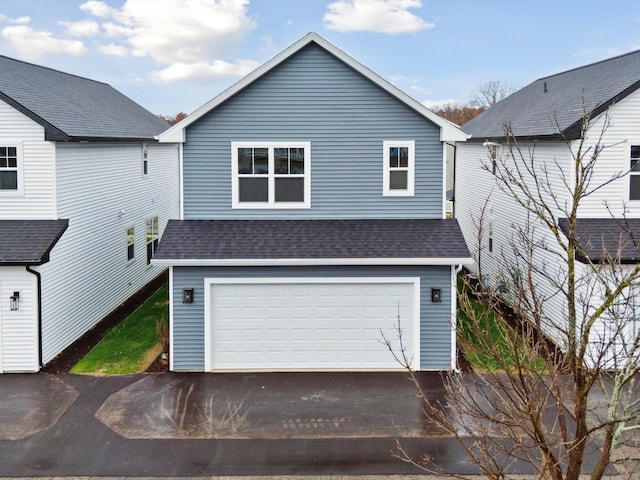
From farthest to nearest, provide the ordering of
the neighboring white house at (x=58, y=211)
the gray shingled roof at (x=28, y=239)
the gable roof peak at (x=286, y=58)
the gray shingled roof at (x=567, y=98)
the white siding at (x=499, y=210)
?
the white siding at (x=499, y=210)
the gray shingled roof at (x=567, y=98)
the gable roof peak at (x=286, y=58)
the neighboring white house at (x=58, y=211)
the gray shingled roof at (x=28, y=239)

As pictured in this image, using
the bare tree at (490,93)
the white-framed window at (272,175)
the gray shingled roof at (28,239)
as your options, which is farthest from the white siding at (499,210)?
the bare tree at (490,93)

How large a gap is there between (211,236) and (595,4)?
61.6ft

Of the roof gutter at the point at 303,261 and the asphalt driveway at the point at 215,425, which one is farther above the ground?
the roof gutter at the point at 303,261

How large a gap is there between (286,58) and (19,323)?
28.0 ft

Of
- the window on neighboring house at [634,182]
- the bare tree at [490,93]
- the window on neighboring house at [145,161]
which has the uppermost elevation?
the bare tree at [490,93]

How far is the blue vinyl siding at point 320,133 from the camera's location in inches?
568

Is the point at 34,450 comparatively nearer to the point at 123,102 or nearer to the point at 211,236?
the point at 211,236

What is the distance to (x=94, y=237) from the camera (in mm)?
17094

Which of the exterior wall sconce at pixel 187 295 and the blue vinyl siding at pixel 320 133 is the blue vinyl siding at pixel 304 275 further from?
the blue vinyl siding at pixel 320 133

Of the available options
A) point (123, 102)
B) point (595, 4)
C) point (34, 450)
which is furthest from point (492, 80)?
point (34, 450)

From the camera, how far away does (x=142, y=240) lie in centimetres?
2200

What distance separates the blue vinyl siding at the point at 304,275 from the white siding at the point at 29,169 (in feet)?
Result: 12.3

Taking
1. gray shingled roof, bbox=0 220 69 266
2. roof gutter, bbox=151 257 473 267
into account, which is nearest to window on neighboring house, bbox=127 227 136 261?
gray shingled roof, bbox=0 220 69 266

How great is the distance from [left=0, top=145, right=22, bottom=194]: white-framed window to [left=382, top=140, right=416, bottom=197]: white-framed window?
28.0 ft
